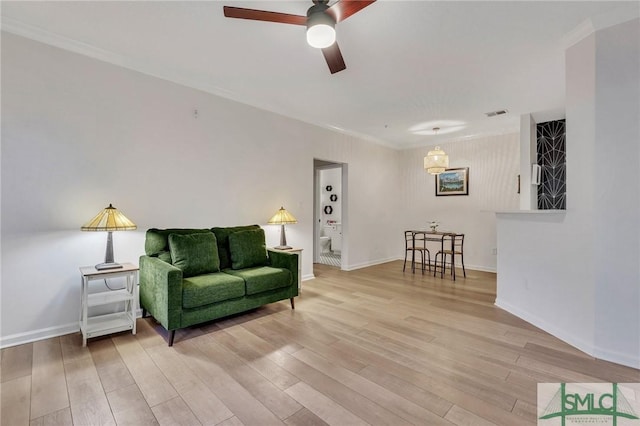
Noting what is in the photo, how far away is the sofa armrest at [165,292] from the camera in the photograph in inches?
98.5

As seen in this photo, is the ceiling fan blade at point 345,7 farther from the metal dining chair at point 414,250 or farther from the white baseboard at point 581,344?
the metal dining chair at point 414,250

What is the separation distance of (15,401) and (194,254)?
1537mm

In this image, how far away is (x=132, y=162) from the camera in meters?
3.08

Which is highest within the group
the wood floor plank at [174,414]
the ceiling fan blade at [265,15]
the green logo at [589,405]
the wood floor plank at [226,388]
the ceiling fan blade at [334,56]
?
the ceiling fan blade at [265,15]

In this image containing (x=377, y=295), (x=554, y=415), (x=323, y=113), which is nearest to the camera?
(x=554, y=415)

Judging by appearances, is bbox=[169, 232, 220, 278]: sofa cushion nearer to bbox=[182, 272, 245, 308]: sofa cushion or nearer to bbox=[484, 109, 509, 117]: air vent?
bbox=[182, 272, 245, 308]: sofa cushion

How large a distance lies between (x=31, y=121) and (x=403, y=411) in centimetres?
370

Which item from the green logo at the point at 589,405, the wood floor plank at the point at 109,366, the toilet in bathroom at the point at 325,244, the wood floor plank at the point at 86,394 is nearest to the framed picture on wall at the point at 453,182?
the toilet in bathroom at the point at 325,244

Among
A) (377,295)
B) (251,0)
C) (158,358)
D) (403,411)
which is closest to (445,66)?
(251,0)

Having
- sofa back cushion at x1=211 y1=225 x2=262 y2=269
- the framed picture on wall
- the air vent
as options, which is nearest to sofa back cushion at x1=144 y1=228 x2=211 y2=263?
sofa back cushion at x1=211 y1=225 x2=262 y2=269

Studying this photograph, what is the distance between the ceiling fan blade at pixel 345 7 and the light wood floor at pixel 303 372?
246 centimetres

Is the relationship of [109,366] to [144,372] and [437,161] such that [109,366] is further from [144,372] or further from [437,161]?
[437,161]

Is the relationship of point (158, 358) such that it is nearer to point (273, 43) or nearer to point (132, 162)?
point (132, 162)

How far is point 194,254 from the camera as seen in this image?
3.01m
